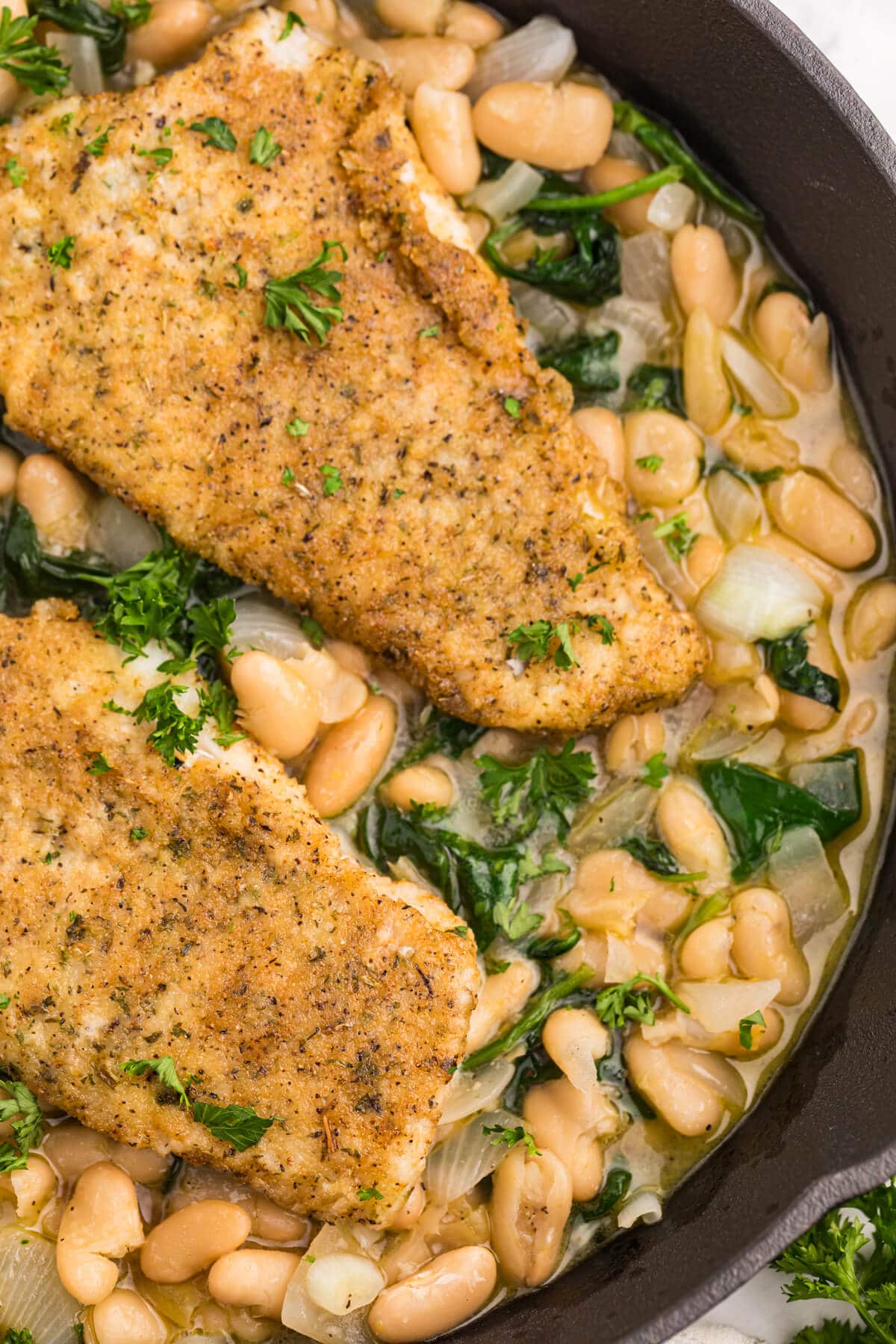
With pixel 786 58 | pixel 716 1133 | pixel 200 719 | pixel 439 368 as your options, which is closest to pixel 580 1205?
pixel 716 1133

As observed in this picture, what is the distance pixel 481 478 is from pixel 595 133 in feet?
3.87

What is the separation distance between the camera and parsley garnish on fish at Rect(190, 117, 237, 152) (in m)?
3.58

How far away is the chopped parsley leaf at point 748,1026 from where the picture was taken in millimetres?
3751

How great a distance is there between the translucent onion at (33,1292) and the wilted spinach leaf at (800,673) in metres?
2.74

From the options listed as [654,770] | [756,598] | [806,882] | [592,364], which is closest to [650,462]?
[592,364]

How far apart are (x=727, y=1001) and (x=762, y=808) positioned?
59 cm

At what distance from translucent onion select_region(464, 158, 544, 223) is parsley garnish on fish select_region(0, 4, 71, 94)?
1267mm

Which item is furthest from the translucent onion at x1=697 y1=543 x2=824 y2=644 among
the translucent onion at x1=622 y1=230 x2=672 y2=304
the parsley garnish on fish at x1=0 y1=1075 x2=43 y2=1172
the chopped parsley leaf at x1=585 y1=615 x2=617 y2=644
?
the parsley garnish on fish at x1=0 y1=1075 x2=43 y2=1172

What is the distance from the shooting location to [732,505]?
3.99 m

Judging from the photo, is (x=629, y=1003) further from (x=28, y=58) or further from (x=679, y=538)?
(x=28, y=58)

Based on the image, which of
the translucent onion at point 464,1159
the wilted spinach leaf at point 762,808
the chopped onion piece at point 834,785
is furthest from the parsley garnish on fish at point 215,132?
the translucent onion at point 464,1159

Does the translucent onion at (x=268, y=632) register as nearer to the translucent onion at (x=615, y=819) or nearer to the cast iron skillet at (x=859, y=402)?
the translucent onion at (x=615, y=819)

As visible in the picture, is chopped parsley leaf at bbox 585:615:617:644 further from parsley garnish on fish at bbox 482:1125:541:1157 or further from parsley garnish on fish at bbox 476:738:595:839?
parsley garnish on fish at bbox 482:1125:541:1157

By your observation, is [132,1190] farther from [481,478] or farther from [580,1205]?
[481,478]
